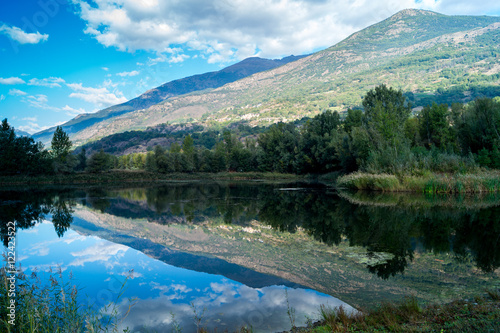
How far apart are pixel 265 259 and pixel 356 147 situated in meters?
36.3

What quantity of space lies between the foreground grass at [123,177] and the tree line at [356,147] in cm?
278

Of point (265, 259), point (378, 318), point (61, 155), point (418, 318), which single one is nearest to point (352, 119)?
point (265, 259)

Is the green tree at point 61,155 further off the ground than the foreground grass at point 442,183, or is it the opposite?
the green tree at point 61,155

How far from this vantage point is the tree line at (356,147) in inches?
1215

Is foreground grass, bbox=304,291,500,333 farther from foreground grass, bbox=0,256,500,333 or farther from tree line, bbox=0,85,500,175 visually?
tree line, bbox=0,85,500,175

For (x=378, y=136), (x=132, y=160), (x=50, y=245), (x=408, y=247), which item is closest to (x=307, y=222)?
(x=408, y=247)

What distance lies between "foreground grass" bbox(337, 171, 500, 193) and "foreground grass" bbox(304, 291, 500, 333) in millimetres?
22538

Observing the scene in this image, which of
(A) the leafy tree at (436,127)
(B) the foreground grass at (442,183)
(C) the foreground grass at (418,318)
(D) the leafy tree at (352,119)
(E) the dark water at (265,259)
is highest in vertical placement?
(D) the leafy tree at (352,119)

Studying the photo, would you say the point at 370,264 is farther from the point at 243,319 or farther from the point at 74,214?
the point at 74,214

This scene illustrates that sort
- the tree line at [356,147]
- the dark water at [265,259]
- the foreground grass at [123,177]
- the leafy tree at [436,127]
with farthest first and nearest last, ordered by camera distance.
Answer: the foreground grass at [123,177] → the leafy tree at [436,127] → the tree line at [356,147] → the dark water at [265,259]

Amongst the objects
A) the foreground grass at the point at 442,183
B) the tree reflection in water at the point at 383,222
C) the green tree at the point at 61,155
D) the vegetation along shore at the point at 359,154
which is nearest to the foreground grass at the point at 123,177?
the vegetation along shore at the point at 359,154

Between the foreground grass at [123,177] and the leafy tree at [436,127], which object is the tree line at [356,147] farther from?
the foreground grass at [123,177]

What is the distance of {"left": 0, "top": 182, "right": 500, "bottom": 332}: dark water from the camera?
6.27m

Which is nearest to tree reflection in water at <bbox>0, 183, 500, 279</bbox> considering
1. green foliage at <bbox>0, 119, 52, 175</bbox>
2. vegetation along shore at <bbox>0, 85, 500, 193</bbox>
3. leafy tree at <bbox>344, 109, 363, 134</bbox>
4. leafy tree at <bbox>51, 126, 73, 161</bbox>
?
vegetation along shore at <bbox>0, 85, 500, 193</bbox>
